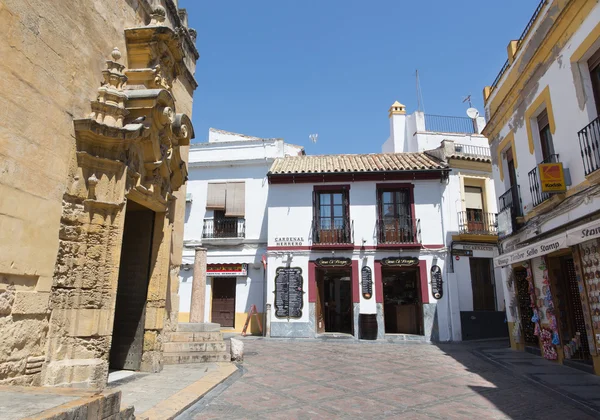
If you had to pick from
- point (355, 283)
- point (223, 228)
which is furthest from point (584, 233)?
point (223, 228)

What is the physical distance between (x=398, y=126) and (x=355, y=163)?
21.6 ft

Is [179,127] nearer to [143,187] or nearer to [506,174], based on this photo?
[143,187]

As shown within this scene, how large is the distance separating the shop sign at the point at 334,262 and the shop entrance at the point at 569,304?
7.24m

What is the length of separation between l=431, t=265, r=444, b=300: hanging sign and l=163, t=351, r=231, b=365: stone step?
9266mm

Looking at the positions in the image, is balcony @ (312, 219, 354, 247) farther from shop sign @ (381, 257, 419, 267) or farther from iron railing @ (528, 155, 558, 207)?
iron railing @ (528, 155, 558, 207)

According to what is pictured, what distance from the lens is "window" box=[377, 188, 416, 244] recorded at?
15.2m

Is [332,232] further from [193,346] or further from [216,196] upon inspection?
[193,346]

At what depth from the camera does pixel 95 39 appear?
506 centimetres

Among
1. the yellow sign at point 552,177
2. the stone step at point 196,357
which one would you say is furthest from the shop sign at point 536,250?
the stone step at point 196,357

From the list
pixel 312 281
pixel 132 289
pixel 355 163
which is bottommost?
pixel 132 289

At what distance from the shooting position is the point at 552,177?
25.5ft

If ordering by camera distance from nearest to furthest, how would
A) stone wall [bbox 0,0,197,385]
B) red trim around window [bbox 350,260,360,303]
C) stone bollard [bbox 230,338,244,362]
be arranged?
stone wall [bbox 0,0,197,385] < stone bollard [bbox 230,338,244,362] < red trim around window [bbox 350,260,360,303]

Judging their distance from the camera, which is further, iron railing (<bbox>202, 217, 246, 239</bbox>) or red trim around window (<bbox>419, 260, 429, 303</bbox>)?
iron railing (<bbox>202, 217, 246, 239</bbox>)

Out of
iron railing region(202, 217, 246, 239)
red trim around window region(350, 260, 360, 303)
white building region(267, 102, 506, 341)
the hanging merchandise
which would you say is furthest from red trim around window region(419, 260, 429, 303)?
iron railing region(202, 217, 246, 239)
